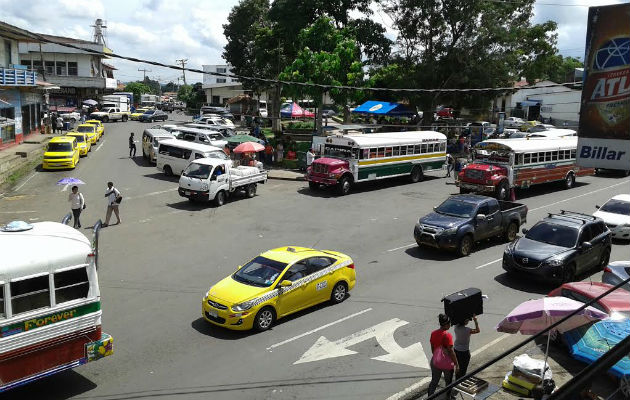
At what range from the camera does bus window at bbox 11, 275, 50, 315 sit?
8.66 meters

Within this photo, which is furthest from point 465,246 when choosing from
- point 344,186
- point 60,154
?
point 60,154

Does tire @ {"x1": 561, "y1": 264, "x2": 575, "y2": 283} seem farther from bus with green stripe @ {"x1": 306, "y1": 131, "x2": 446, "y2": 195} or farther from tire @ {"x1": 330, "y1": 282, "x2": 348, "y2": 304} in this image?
bus with green stripe @ {"x1": 306, "y1": 131, "x2": 446, "y2": 195}

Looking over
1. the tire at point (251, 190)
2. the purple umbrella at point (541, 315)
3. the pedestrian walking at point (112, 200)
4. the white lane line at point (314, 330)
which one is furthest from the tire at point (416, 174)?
the purple umbrella at point (541, 315)

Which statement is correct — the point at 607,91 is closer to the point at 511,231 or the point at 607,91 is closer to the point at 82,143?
the point at 511,231

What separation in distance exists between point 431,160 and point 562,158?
269 inches

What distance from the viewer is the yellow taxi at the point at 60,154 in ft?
104

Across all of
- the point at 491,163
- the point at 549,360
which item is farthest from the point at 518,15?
the point at 549,360

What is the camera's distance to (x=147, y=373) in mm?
10141

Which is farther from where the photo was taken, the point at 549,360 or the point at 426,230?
the point at 426,230

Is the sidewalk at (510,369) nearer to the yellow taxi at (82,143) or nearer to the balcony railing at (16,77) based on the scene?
the yellow taxi at (82,143)

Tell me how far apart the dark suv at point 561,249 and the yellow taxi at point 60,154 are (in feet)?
83.2

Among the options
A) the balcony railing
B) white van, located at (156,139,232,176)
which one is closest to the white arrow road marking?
white van, located at (156,139,232,176)

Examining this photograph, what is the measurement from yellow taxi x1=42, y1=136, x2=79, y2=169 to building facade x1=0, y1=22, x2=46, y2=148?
260cm

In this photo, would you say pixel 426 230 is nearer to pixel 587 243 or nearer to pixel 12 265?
pixel 587 243
